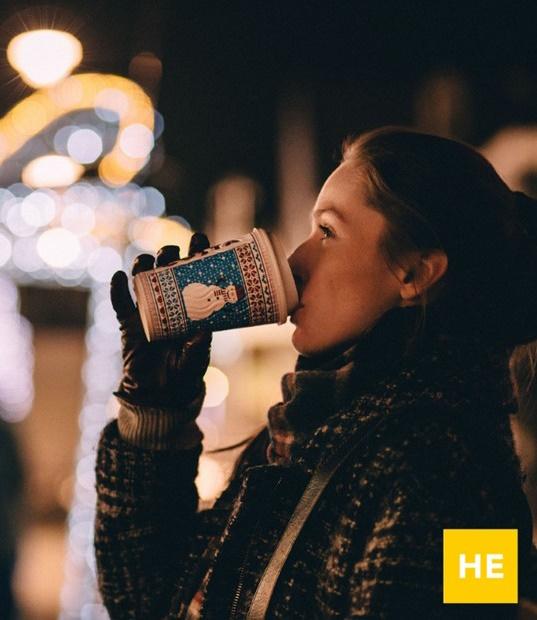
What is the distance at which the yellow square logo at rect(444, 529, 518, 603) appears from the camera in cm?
98

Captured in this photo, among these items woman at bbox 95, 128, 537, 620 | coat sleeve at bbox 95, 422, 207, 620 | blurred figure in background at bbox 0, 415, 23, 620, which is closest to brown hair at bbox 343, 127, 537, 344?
woman at bbox 95, 128, 537, 620

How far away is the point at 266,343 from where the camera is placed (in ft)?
32.2

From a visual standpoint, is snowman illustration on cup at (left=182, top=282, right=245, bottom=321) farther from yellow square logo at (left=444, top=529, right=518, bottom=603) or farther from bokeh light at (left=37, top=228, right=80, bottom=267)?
bokeh light at (left=37, top=228, right=80, bottom=267)

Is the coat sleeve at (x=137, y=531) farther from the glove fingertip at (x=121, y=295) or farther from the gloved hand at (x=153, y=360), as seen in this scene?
the glove fingertip at (x=121, y=295)

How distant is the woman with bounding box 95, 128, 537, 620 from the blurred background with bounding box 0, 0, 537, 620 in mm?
318

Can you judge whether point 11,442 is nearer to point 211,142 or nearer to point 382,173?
point 382,173

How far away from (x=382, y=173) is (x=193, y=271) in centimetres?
38

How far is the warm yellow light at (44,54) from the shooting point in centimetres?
311

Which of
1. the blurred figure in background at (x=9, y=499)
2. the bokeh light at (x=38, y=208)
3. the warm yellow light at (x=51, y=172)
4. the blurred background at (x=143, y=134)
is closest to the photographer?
the blurred background at (x=143, y=134)

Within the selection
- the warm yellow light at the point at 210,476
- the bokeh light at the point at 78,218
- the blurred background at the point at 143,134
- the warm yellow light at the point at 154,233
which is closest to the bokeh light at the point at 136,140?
the blurred background at the point at 143,134

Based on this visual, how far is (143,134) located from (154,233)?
2.36 meters

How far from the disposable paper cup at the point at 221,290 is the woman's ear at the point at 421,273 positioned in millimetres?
203

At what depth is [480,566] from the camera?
1.07 m

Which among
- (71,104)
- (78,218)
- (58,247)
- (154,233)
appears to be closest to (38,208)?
(78,218)
